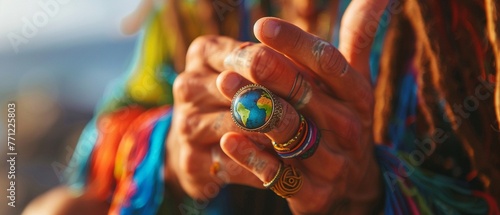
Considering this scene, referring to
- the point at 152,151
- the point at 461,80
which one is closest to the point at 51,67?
the point at 152,151

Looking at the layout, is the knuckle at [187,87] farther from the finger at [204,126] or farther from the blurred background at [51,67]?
the blurred background at [51,67]

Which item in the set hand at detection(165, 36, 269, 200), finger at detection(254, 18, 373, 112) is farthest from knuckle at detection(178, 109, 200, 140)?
finger at detection(254, 18, 373, 112)

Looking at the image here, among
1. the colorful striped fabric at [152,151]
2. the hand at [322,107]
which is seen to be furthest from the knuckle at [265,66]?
the colorful striped fabric at [152,151]

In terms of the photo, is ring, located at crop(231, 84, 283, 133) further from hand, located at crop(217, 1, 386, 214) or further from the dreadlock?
Result: the dreadlock

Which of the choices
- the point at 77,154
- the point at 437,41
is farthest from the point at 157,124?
the point at 437,41

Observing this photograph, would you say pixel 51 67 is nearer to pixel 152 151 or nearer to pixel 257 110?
pixel 152 151

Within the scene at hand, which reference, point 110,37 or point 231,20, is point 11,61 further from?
point 231,20

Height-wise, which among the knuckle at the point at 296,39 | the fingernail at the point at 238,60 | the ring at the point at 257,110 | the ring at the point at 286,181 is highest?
the knuckle at the point at 296,39
